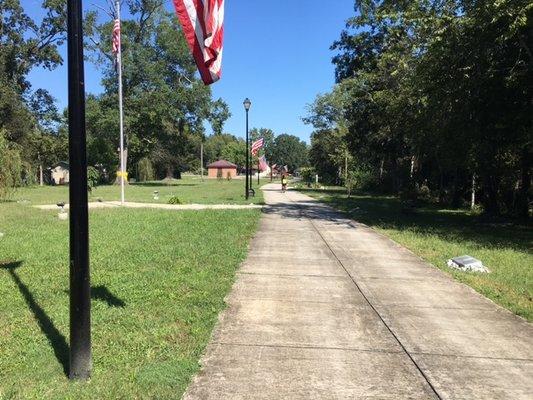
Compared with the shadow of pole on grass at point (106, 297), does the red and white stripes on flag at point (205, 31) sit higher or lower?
higher

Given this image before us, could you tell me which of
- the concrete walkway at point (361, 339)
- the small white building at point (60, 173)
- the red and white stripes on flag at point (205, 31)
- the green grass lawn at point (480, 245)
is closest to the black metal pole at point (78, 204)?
the concrete walkway at point (361, 339)

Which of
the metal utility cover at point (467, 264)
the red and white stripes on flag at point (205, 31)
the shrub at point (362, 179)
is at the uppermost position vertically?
the red and white stripes on flag at point (205, 31)

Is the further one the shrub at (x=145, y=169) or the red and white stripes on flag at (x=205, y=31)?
the shrub at (x=145, y=169)

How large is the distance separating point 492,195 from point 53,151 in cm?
5527

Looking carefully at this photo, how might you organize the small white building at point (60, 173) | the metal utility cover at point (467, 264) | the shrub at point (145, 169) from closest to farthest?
1. the metal utility cover at point (467, 264)
2. the shrub at point (145, 169)
3. the small white building at point (60, 173)

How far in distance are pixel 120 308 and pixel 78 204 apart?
233 centimetres

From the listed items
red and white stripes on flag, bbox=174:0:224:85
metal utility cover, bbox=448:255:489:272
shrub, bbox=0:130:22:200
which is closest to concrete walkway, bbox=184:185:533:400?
metal utility cover, bbox=448:255:489:272

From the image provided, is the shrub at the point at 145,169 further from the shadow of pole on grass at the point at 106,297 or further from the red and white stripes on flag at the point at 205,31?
the red and white stripes on flag at the point at 205,31

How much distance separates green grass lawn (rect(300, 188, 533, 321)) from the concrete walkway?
0.44 m

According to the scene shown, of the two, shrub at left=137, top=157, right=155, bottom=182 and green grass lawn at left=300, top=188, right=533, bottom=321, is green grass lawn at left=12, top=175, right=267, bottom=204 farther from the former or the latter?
shrub at left=137, top=157, right=155, bottom=182

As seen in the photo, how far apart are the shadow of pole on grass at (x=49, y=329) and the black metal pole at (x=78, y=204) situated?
11.8 inches

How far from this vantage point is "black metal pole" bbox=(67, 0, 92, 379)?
4145mm

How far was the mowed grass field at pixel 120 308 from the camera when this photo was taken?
4234 mm

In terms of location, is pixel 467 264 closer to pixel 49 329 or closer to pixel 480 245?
pixel 480 245
